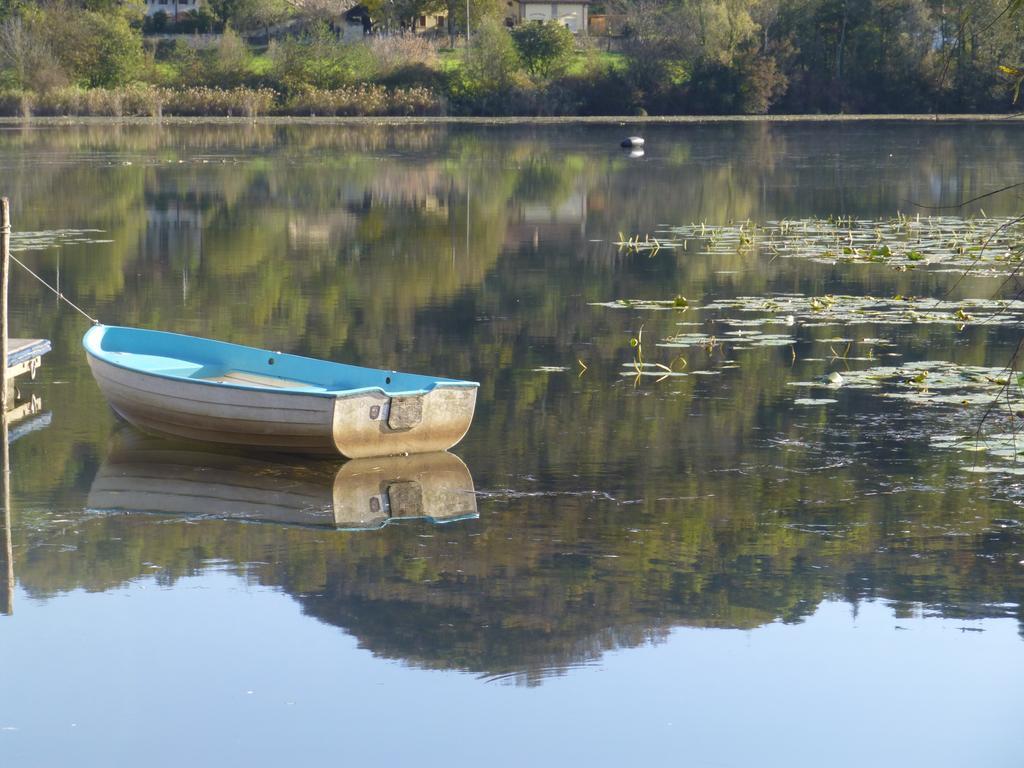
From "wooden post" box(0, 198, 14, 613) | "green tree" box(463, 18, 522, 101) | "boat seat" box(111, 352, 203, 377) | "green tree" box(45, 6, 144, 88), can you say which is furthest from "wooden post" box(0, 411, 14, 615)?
"green tree" box(45, 6, 144, 88)

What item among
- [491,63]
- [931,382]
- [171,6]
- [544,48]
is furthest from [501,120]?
[931,382]

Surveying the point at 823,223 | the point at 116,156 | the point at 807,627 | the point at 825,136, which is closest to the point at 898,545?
the point at 807,627

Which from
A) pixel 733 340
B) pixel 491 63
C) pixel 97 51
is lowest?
pixel 491 63

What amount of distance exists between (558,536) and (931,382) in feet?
19.3

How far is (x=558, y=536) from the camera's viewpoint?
34.2 feet

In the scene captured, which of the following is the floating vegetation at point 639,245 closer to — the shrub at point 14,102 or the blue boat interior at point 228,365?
the blue boat interior at point 228,365

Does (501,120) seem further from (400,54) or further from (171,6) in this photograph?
(171,6)

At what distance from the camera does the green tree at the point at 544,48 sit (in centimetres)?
9056

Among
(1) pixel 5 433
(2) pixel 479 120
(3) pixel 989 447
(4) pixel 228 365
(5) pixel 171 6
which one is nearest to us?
(3) pixel 989 447

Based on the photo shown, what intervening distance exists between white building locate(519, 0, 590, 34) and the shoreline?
26842mm

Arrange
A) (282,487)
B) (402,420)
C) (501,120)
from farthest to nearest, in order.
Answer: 1. (501,120)
2. (402,420)
3. (282,487)

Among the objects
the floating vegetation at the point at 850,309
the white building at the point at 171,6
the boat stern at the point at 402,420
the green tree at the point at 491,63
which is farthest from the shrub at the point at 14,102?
the boat stern at the point at 402,420

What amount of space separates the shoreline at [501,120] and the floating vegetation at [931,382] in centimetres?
6309

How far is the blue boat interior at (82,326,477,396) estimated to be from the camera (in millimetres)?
12922
